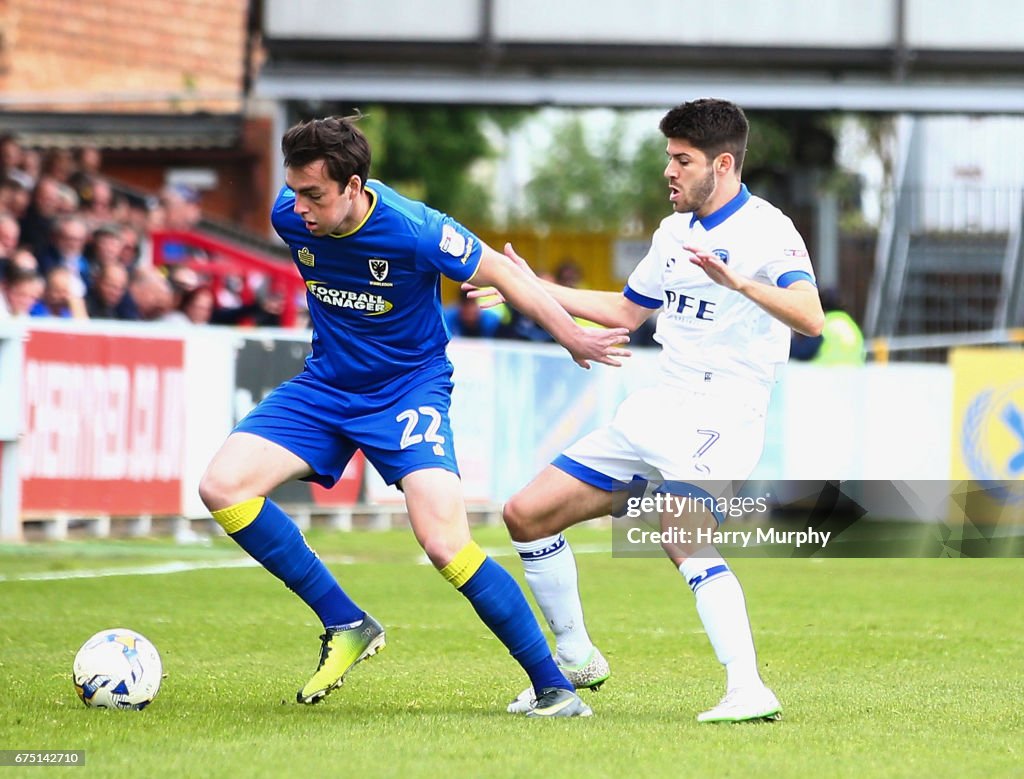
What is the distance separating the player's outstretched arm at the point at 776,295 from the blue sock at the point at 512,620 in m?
1.28

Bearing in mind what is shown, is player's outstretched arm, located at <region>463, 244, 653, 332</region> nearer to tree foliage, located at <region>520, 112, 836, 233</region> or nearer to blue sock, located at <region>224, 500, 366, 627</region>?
blue sock, located at <region>224, 500, 366, 627</region>

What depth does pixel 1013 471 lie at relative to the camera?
52.5 feet

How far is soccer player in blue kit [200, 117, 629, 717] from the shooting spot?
627cm

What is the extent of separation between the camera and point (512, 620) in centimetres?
625

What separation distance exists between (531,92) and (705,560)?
1524cm

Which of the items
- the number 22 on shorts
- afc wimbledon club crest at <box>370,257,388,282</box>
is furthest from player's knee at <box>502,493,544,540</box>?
afc wimbledon club crest at <box>370,257,388,282</box>

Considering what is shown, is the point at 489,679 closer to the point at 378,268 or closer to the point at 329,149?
the point at 378,268

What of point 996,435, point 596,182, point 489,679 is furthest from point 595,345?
point 596,182

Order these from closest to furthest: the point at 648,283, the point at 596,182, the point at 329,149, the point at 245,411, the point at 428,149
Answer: the point at 329,149 → the point at 648,283 → the point at 245,411 → the point at 428,149 → the point at 596,182

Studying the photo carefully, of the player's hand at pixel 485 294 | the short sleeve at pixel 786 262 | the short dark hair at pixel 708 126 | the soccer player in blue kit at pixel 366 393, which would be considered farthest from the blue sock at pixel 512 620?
the short dark hair at pixel 708 126

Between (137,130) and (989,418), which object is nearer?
(989,418)

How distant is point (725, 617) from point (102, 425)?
8.03 m

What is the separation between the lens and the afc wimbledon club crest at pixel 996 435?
16.1 metres

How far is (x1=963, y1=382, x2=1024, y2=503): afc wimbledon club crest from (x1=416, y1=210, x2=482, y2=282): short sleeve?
10.7 metres
